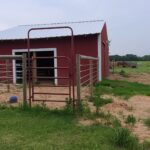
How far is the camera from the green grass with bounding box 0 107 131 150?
617cm

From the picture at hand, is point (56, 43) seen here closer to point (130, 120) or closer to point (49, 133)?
point (130, 120)

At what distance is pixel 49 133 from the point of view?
23.1ft

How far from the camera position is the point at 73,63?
32.0 ft

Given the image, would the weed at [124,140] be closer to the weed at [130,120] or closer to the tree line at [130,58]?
the weed at [130,120]

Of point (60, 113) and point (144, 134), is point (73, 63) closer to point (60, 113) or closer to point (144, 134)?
point (60, 113)

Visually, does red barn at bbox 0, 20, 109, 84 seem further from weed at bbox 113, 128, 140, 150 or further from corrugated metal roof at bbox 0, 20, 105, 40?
weed at bbox 113, 128, 140, 150

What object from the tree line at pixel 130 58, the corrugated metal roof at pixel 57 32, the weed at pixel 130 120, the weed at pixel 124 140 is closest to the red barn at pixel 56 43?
the corrugated metal roof at pixel 57 32

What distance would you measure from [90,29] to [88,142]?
14.2 meters

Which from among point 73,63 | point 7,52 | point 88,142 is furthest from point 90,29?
point 88,142

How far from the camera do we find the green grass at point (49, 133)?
20.2 ft

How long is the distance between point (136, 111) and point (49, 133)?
11.8 feet

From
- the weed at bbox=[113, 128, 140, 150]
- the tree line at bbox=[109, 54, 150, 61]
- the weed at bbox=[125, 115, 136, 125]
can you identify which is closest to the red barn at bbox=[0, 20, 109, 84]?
the weed at bbox=[125, 115, 136, 125]

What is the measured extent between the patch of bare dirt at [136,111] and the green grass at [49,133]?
0.63 metres

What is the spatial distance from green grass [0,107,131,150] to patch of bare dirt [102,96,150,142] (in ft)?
2.05
